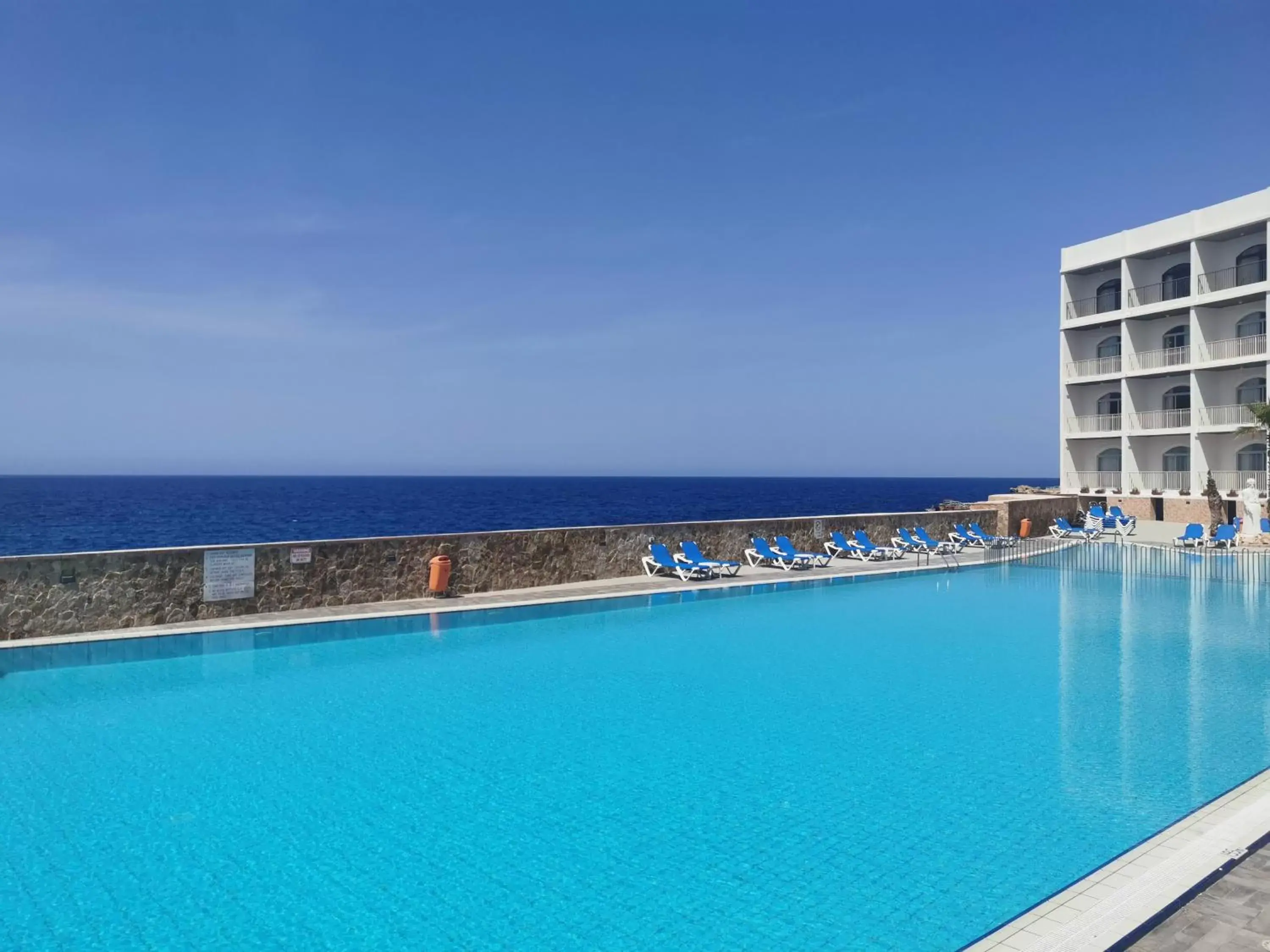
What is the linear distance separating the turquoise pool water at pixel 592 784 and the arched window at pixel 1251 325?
2434cm

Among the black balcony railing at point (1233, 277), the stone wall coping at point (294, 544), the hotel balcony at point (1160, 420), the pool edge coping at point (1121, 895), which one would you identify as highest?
the black balcony railing at point (1233, 277)

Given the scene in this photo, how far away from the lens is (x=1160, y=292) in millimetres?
34250

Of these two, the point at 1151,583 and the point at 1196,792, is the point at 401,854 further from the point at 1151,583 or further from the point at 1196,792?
the point at 1151,583

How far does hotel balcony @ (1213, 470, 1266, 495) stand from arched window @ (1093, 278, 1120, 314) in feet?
26.1

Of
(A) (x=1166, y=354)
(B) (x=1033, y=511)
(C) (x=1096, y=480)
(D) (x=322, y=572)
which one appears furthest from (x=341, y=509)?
(D) (x=322, y=572)

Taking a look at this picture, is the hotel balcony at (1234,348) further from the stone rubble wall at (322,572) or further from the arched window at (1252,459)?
the stone rubble wall at (322,572)

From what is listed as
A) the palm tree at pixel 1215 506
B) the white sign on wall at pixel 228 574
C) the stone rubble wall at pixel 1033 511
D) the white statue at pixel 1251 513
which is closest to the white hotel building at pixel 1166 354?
the palm tree at pixel 1215 506

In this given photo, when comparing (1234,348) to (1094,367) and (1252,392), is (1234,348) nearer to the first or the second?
(1252,392)

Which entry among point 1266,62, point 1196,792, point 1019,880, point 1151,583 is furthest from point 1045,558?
point 1019,880

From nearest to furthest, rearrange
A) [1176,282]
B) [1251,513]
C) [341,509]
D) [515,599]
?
[515,599] < [1251,513] < [1176,282] < [341,509]

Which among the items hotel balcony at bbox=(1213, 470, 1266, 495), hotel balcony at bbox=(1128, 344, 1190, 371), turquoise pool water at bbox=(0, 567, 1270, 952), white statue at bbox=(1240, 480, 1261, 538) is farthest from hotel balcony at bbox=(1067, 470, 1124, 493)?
turquoise pool water at bbox=(0, 567, 1270, 952)

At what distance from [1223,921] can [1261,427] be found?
97.9 feet

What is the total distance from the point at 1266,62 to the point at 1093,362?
18.4 metres

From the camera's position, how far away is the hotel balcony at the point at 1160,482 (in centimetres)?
3344
